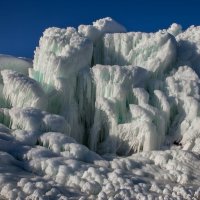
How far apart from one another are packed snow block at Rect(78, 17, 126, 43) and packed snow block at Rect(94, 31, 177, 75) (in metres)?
0.81

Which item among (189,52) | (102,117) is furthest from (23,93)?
(189,52)

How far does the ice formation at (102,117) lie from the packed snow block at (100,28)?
83mm

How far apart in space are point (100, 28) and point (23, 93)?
1134cm

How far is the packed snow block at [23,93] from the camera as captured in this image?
97.1ft

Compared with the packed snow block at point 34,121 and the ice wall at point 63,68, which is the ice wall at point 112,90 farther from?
the packed snow block at point 34,121

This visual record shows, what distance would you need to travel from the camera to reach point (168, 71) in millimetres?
36281

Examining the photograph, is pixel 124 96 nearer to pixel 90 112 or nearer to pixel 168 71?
pixel 90 112

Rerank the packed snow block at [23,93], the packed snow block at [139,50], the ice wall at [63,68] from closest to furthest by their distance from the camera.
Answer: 1. the packed snow block at [23,93]
2. the ice wall at [63,68]
3. the packed snow block at [139,50]

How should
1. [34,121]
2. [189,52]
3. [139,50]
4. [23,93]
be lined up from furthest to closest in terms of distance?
[189,52] < [139,50] < [23,93] < [34,121]

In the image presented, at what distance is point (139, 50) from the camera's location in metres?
36.3

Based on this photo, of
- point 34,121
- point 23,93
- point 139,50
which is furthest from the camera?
point 139,50

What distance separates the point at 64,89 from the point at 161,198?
12991mm

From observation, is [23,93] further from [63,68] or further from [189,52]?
[189,52]

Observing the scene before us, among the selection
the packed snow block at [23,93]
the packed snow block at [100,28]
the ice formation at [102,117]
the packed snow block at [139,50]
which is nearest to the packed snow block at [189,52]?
the ice formation at [102,117]
